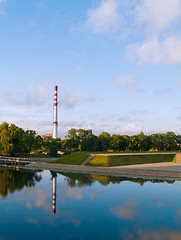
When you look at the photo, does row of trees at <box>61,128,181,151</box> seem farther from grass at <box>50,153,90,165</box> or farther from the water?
the water

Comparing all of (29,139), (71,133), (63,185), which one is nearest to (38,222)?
(63,185)

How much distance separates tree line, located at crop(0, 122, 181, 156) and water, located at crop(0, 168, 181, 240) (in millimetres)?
47490

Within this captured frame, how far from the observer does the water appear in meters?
16.4

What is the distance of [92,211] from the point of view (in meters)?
21.1

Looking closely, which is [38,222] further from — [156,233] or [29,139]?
[29,139]

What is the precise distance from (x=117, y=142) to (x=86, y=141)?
13.8 metres

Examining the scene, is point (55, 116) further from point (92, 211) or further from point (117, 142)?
point (92, 211)

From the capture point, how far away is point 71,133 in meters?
95.3

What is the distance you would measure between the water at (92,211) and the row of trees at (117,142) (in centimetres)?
5664

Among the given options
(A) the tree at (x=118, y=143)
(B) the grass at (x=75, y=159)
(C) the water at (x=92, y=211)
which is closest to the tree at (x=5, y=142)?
(B) the grass at (x=75, y=159)

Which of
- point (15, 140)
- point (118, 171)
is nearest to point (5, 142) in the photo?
point (15, 140)

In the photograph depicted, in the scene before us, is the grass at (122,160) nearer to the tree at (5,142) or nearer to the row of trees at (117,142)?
the row of trees at (117,142)

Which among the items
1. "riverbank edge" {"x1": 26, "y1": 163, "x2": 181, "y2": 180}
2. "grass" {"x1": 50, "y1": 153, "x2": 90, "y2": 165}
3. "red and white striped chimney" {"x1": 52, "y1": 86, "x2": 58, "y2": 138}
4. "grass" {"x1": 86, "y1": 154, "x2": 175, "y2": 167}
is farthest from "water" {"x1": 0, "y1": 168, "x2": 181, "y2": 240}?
"red and white striped chimney" {"x1": 52, "y1": 86, "x2": 58, "y2": 138}

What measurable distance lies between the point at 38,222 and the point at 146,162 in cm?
4202
